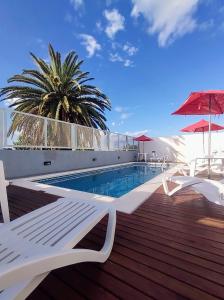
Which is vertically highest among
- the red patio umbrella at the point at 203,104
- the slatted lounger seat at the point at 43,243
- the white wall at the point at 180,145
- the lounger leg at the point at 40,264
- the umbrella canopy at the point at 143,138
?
the red patio umbrella at the point at 203,104

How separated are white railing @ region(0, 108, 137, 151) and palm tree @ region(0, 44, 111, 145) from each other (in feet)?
7.30

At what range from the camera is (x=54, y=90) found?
1291cm

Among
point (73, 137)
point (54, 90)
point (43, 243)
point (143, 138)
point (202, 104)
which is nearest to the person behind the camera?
point (43, 243)

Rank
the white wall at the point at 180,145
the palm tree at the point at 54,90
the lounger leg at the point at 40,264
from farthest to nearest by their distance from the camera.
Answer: the white wall at the point at 180,145, the palm tree at the point at 54,90, the lounger leg at the point at 40,264

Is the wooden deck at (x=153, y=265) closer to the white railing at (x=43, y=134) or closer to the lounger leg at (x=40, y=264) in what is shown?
the lounger leg at (x=40, y=264)

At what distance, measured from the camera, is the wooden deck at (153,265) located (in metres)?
1.38

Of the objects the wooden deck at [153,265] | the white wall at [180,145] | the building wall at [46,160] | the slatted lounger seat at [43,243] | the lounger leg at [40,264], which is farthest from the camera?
the white wall at [180,145]

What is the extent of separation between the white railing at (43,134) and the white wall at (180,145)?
6.72m

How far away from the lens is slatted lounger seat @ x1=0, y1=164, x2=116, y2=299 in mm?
848

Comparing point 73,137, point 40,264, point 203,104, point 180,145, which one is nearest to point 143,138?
point 180,145

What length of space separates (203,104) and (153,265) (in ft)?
19.0

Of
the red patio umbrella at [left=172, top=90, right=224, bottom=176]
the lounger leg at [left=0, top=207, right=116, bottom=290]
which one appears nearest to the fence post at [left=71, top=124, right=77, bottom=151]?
the red patio umbrella at [left=172, top=90, right=224, bottom=176]

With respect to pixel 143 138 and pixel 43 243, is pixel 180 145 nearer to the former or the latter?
pixel 143 138

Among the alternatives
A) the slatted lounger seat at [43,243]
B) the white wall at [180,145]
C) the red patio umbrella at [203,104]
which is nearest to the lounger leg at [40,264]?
the slatted lounger seat at [43,243]
